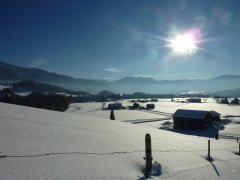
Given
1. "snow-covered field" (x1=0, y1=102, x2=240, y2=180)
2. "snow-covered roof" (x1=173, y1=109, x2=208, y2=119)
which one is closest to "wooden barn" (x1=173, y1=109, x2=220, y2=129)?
"snow-covered roof" (x1=173, y1=109, x2=208, y2=119)

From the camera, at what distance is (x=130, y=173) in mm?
5441

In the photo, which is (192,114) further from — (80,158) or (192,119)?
(80,158)

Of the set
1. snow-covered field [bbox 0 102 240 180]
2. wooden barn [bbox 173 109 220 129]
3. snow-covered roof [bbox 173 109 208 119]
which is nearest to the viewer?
snow-covered field [bbox 0 102 240 180]

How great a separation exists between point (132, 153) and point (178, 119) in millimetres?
51573

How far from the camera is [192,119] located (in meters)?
55.2

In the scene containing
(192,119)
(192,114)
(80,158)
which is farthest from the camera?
(192,114)

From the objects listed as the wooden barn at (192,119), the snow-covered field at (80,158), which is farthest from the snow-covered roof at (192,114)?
the snow-covered field at (80,158)

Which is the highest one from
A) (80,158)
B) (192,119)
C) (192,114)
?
(80,158)

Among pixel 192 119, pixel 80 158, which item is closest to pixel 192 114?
pixel 192 119

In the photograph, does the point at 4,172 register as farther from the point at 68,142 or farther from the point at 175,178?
the point at 175,178

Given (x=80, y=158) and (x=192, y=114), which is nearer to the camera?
(x=80, y=158)

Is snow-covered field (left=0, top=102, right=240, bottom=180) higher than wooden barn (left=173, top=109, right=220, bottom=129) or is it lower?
higher

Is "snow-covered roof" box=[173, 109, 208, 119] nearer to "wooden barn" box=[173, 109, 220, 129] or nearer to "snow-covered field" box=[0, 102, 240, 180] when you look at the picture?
"wooden barn" box=[173, 109, 220, 129]

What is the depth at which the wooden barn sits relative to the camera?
178 ft
